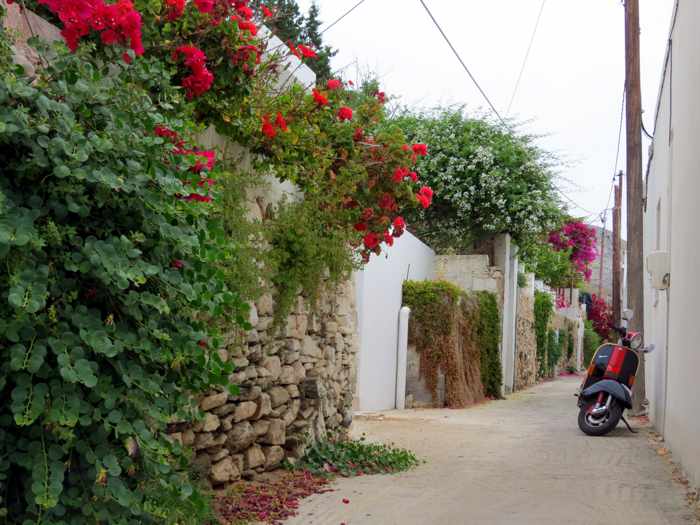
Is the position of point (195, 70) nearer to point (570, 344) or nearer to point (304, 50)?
point (304, 50)

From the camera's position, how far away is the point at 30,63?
142 inches

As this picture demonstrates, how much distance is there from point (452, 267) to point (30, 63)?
13.2 metres

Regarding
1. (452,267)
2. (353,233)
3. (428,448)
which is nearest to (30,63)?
(353,233)

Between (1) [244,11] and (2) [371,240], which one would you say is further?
(2) [371,240]

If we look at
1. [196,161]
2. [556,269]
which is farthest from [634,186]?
[556,269]

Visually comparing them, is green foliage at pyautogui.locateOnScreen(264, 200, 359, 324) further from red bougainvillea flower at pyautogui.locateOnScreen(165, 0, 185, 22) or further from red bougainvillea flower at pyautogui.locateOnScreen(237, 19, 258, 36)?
red bougainvillea flower at pyautogui.locateOnScreen(165, 0, 185, 22)

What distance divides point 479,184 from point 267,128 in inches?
439

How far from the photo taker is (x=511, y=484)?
6289 mm

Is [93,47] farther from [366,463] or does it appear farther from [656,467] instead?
[656,467]

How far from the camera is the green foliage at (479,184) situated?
52.7ft

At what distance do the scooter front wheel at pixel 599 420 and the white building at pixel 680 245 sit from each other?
51 centimetres

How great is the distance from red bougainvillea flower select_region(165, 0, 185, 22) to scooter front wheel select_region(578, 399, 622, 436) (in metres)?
7.07

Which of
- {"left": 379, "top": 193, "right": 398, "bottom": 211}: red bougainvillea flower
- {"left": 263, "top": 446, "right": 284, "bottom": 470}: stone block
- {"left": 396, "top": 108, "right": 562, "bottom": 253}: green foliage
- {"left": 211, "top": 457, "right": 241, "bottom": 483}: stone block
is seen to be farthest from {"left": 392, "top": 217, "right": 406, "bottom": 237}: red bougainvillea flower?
{"left": 396, "top": 108, "right": 562, "bottom": 253}: green foliage

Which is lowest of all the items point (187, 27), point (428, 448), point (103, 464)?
point (428, 448)
